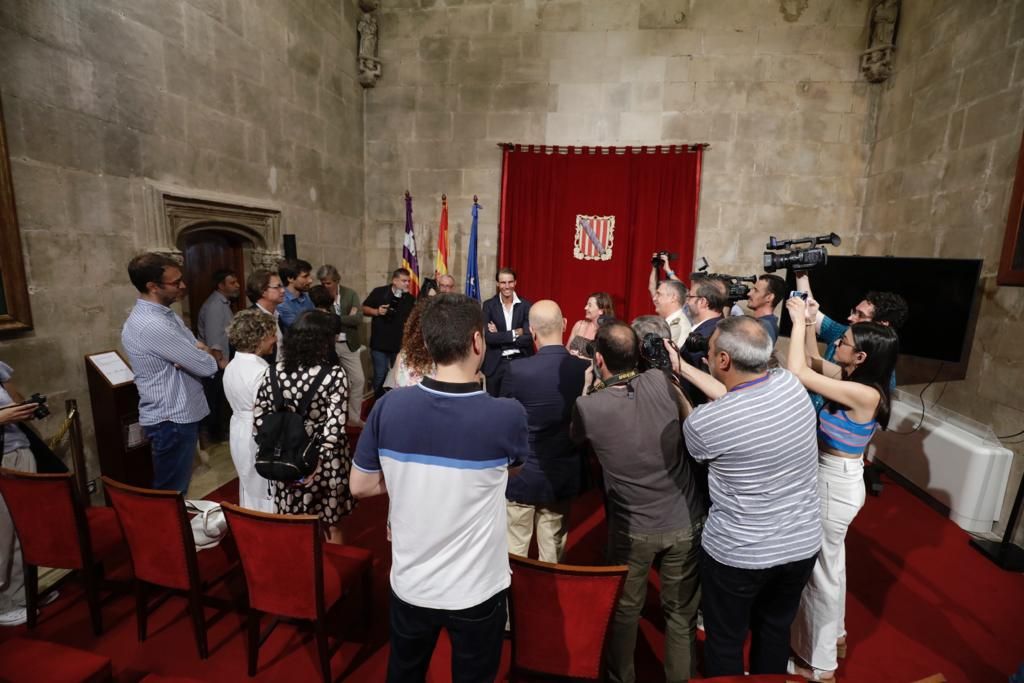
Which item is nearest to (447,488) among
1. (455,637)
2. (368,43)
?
(455,637)

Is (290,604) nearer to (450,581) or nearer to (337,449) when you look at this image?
(337,449)

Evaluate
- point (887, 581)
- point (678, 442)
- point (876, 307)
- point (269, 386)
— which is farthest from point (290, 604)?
point (876, 307)

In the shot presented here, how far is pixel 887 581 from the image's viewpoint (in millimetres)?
3004

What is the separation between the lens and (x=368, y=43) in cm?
609

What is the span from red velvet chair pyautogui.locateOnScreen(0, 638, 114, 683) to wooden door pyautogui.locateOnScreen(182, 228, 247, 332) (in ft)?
10.6

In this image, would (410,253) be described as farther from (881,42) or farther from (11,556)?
(881,42)

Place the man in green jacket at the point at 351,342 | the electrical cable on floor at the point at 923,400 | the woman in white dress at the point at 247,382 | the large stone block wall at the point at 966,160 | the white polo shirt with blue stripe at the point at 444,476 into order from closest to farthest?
1. the white polo shirt with blue stripe at the point at 444,476
2. the woman in white dress at the point at 247,382
3. the large stone block wall at the point at 966,160
4. the electrical cable on floor at the point at 923,400
5. the man in green jacket at the point at 351,342

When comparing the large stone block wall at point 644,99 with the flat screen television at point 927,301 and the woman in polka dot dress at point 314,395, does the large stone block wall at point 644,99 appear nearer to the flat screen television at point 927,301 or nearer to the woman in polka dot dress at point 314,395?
the flat screen television at point 927,301

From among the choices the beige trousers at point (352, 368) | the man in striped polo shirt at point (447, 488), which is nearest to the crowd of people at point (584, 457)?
the man in striped polo shirt at point (447, 488)

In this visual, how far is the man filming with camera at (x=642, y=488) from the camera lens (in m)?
1.83

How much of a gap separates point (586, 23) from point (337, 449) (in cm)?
575

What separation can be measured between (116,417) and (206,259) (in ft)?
6.32

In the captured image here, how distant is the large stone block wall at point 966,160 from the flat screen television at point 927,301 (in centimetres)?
16

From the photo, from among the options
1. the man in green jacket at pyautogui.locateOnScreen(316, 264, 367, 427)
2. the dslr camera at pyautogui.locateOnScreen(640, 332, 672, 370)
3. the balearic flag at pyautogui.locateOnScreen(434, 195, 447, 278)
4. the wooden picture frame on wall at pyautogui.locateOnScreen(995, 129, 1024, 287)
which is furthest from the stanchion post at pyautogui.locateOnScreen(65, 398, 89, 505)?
the wooden picture frame on wall at pyautogui.locateOnScreen(995, 129, 1024, 287)
